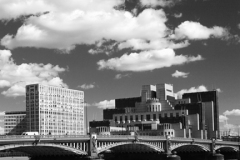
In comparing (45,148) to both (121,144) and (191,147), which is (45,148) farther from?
(191,147)

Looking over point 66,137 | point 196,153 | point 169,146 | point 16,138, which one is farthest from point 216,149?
point 16,138

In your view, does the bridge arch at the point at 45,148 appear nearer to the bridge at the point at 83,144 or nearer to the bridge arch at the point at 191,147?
the bridge at the point at 83,144

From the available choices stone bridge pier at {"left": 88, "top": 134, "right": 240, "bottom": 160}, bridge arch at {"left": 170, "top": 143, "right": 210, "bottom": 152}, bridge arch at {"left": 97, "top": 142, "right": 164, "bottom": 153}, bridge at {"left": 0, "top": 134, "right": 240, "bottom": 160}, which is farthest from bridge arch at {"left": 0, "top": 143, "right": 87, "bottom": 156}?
bridge arch at {"left": 170, "top": 143, "right": 210, "bottom": 152}

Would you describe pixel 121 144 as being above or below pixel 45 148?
below

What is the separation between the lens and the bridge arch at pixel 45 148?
9454 cm

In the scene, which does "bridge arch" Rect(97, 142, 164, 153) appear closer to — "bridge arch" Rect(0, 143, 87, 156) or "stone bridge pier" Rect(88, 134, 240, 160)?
"stone bridge pier" Rect(88, 134, 240, 160)

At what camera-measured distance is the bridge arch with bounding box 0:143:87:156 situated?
94.5 m

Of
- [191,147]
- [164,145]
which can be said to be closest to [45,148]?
[164,145]

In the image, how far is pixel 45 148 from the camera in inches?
4055

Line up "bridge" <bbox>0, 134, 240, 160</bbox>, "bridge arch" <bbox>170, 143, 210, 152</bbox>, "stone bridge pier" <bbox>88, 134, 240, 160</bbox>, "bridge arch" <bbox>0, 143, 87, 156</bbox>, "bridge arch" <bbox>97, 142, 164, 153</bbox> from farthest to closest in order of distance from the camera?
"bridge arch" <bbox>170, 143, 210, 152</bbox> → "bridge arch" <bbox>97, 142, 164, 153</bbox> → "stone bridge pier" <bbox>88, 134, 240, 160</bbox> → "bridge" <bbox>0, 134, 240, 160</bbox> → "bridge arch" <bbox>0, 143, 87, 156</bbox>

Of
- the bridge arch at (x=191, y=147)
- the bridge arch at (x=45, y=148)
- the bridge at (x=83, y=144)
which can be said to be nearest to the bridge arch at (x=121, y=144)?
the bridge at (x=83, y=144)

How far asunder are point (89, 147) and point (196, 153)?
73.2m

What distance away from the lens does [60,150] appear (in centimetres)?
10538

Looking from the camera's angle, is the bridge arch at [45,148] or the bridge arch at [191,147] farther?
the bridge arch at [191,147]
